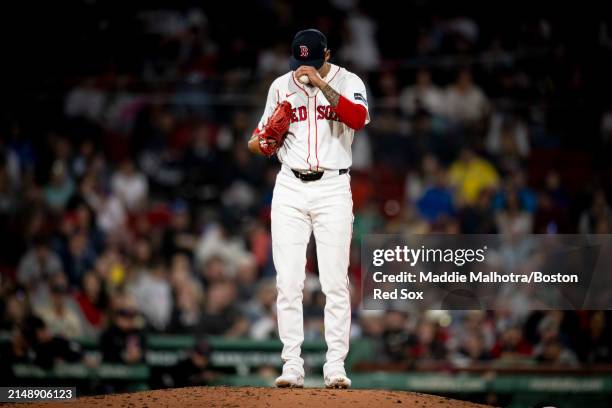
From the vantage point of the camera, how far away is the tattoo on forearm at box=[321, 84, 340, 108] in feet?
19.4

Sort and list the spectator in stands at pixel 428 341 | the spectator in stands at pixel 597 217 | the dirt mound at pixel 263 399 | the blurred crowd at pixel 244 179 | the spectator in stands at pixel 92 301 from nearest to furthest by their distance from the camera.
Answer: the dirt mound at pixel 263 399
the spectator in stands at pixel 428 341
the blurred crowd at pixel 244 179
the spectator in stands at pixel 92 301
the spectator in stands at pixel 597 217

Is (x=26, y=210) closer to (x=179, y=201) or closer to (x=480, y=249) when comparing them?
(x=179, y=201)

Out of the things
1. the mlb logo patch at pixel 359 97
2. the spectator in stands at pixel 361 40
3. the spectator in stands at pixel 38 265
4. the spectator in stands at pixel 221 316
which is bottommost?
the spectator in stands at pixel 221 316

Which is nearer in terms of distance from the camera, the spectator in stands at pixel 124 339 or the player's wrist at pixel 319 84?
the player's wrist at pixel 319 84

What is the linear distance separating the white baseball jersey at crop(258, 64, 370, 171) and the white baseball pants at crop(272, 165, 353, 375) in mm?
108

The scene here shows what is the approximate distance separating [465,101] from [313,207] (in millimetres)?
5646

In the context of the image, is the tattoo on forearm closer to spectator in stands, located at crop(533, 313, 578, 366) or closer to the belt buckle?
the belt buckle

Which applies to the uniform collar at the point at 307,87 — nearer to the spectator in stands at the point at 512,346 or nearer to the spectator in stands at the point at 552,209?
the spectator in stands at the point at 512,346

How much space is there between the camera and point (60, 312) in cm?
995

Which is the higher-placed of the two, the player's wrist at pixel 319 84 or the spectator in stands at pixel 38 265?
the player's wrist at pixel 319 84

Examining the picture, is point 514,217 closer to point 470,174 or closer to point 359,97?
point 470,174

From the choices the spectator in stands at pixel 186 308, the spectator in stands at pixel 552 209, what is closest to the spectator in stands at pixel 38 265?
the spectator in stands at pixel 186 308

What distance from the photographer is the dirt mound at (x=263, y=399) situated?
5747 mm

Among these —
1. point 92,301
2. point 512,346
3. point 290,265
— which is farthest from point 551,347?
point 92,301
